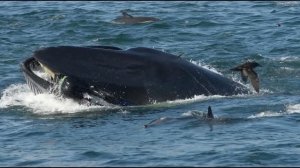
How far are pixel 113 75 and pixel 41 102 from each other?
1.78 meters

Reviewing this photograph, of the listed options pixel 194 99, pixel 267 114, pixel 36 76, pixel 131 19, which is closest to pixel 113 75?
pixel 36 76

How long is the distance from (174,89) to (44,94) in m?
2.18

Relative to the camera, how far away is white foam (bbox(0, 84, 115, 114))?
14.6 meters

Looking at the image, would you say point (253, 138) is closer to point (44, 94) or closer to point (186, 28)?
point (44, 94)

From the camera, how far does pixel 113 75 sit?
14.1 m

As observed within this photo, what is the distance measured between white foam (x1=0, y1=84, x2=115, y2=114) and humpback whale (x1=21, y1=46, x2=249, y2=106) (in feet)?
0.77

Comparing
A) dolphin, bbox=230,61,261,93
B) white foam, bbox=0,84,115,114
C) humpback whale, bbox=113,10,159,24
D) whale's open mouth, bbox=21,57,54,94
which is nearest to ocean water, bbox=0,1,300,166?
white foam, bbox=0,84,115,114

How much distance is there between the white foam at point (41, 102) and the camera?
575 inches

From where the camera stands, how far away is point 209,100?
15.1 metres

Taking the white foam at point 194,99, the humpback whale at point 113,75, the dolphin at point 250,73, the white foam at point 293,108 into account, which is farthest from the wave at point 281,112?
the dolphin at point 250,73

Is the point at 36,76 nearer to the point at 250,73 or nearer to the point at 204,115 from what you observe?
the point at 204,115

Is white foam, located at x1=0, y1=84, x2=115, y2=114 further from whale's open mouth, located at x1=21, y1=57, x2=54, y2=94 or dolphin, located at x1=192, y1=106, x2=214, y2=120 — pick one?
dolphin, located at x1=192, y1=106, x2=214, y2=120

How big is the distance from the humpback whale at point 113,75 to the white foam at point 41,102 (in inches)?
9.2

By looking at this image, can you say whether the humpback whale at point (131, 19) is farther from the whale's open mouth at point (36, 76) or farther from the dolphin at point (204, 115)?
the dolphin at point (204, 115)
